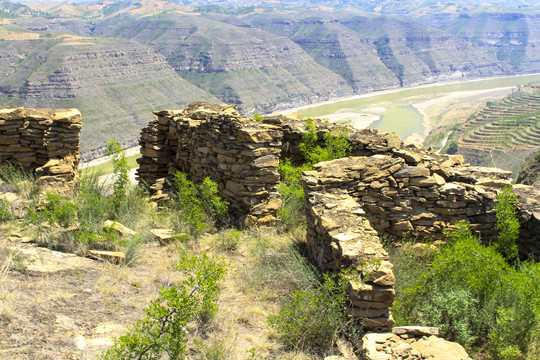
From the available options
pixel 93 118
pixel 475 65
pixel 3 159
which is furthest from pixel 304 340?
pixel 475 65

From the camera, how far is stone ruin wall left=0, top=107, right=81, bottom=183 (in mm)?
9516

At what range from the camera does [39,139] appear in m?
9.70

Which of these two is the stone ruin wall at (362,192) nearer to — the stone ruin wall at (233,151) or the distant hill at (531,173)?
the stone ruin wall at (233,151)

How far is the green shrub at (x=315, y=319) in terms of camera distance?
4727 mm

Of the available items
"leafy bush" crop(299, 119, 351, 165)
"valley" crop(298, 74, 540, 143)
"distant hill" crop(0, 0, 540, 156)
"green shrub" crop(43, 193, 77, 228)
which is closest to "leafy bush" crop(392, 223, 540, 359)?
"leafy bush" crop(299, 119, 351, 165)

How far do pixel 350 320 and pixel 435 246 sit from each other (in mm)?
2901

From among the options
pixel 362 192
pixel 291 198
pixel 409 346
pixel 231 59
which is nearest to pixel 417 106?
pixel 231 59

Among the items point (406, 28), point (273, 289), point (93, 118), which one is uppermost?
point (406, 28)

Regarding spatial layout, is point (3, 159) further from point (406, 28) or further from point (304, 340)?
point (406, 28)

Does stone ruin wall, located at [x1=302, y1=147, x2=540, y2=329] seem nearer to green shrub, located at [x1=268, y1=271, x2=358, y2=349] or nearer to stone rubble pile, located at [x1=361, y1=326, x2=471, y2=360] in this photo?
green shrub, located at [x1=268, y1=271, x2=358, y2=349]

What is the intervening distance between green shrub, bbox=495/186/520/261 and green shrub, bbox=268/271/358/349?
3144mm

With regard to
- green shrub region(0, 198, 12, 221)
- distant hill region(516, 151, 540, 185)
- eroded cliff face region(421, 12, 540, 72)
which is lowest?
green shrub region(0, 198, 12, 221)

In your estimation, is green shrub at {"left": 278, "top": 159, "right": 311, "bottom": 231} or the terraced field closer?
green shrub at {"left": 278, "top": 159, "right": 311, "bottom": 231}

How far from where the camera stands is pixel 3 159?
970 cm
